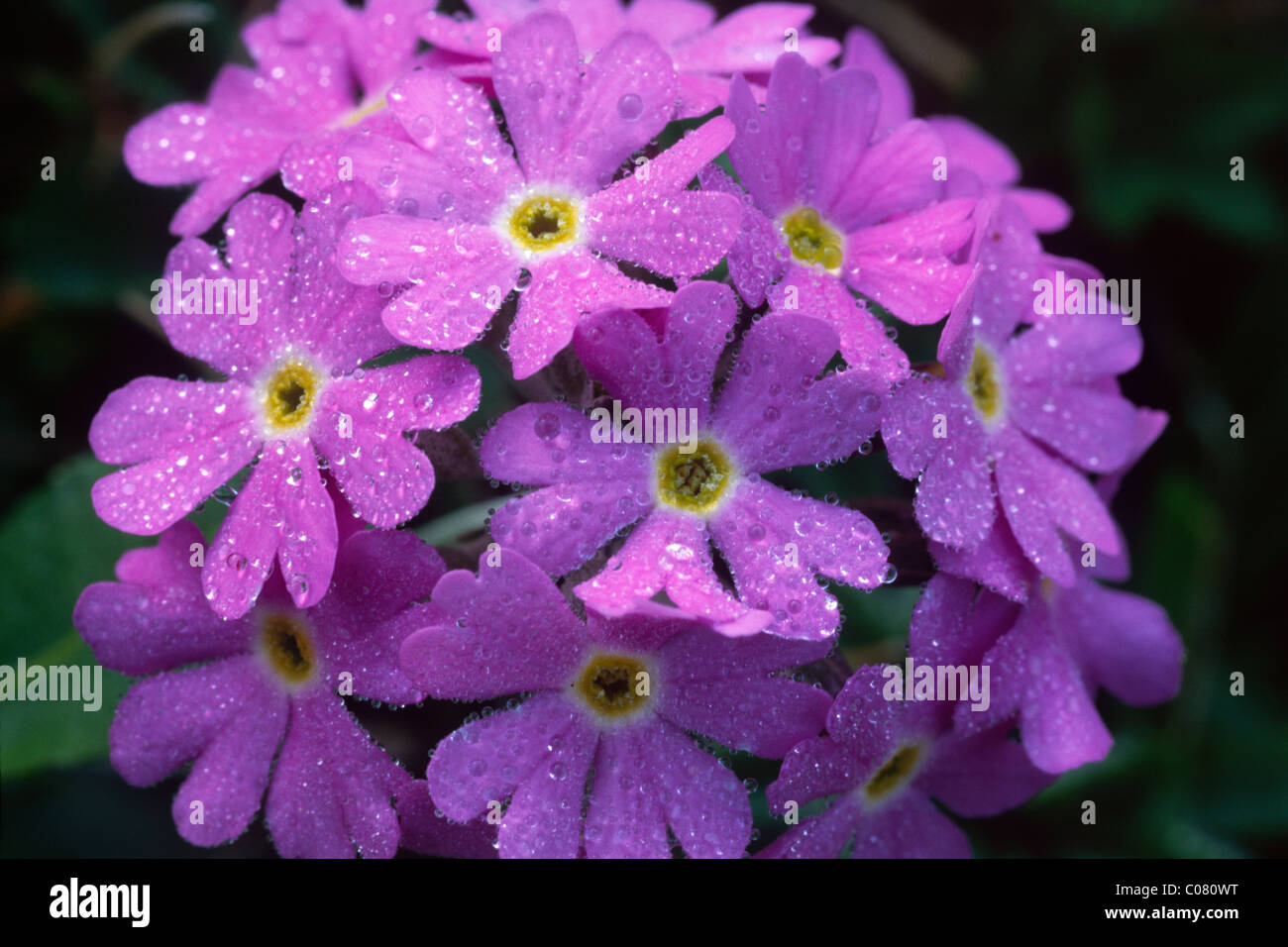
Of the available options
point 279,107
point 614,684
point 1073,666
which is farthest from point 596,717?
point 279,107

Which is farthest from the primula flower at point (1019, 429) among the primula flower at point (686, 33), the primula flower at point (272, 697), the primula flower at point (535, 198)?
the primula flower at point (272, 697)

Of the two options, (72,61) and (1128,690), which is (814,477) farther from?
(72,61)

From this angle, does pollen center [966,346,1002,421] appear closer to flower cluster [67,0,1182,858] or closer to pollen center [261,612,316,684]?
flower cluster [67,0,1182,858]

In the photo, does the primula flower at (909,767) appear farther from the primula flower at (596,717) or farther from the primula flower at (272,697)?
the primula flower at (272,697)

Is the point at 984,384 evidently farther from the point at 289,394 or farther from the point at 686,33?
the point at 289,394

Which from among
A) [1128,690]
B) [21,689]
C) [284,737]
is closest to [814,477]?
[1128,690]

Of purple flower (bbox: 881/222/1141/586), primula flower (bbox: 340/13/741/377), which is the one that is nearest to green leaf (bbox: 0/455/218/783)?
primula flower (bbox: 340/13/741/377)
